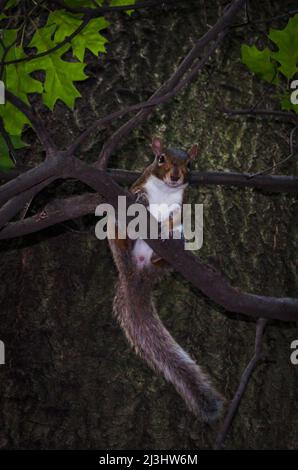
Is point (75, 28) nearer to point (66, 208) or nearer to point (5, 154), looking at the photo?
point (5, 154)

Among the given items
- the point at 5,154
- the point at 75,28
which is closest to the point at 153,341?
the point at 5,154

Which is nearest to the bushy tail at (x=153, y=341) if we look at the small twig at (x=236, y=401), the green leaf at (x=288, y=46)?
the small twig at (x=236, y=401)

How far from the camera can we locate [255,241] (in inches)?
110

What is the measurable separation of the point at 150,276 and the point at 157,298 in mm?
103

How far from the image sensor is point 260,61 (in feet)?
6.57

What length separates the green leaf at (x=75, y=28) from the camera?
6.72 feet

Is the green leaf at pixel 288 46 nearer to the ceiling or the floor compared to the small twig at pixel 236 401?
nearer to the ceiling

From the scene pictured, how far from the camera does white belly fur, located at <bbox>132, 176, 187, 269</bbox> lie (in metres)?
2.54

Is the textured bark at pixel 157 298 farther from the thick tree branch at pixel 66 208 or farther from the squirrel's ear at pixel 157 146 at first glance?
the thick tree branch at pixel 66 208

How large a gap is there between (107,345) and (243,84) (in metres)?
1.37

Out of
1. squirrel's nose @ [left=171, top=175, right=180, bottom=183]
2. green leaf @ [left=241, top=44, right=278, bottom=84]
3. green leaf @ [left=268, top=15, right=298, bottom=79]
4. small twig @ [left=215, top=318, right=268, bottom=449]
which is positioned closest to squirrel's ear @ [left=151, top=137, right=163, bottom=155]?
squirrel's nose @ [left=171, top=175, right=180, bottom=183]

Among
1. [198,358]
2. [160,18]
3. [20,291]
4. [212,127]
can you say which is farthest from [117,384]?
[160,18]

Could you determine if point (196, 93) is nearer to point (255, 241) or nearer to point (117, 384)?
point (255, 241)

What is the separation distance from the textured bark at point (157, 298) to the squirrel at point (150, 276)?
0.07 meters
